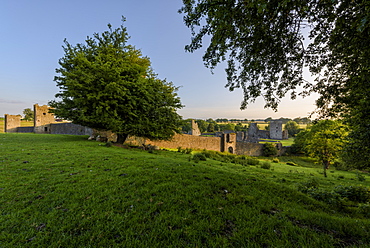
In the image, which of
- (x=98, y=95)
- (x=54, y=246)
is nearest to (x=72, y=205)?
(x=54, y=246)

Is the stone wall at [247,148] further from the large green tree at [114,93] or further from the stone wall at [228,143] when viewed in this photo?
the large green tree at [114,93]

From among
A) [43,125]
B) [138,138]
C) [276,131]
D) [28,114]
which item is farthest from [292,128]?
[28,114]

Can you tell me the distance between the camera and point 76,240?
2148 mm

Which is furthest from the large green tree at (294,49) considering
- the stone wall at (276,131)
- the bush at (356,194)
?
the stone wall at (276,131)

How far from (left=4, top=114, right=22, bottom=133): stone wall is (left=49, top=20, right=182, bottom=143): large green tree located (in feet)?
78.1

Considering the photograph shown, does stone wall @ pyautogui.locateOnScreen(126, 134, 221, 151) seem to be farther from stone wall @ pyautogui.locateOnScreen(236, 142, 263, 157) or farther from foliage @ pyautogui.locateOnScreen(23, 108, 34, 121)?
foliage @ pyautogui.locateOnScreen(23, 108, 34, 121)

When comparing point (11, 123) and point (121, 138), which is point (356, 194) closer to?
point (121, 138)

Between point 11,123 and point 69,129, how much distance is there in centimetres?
1220

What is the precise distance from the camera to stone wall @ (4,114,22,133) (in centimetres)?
2608

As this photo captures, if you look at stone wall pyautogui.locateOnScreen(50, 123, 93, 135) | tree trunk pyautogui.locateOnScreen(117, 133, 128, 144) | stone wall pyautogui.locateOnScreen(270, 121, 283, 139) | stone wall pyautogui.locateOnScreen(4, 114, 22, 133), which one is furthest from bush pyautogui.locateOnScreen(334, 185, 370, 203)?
stone wall pyautogui.locateOnScreen(270, 121, 283, 139)

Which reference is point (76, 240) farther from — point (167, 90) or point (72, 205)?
point (167, 90)

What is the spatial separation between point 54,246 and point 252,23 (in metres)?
6.15

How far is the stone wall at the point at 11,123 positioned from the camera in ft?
85.6

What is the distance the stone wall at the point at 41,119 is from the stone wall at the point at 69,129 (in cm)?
79
